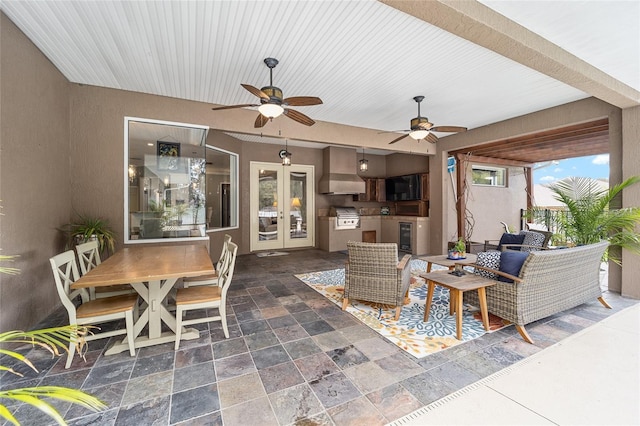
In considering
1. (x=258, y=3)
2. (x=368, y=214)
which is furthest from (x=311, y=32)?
(x=368, y=214)

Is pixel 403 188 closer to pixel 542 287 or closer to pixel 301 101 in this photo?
pixel 542 287

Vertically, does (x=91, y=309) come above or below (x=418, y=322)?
above

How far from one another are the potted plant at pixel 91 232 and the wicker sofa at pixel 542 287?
4543mm

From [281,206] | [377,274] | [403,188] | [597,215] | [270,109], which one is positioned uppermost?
[270,109]

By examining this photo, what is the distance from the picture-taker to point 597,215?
3.71 metres

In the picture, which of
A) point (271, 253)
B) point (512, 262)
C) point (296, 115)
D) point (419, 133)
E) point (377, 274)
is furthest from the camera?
point (271, 253)

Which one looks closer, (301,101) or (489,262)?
(489,262)

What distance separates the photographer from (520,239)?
453cm

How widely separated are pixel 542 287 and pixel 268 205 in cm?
568

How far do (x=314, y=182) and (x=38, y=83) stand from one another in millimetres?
5400

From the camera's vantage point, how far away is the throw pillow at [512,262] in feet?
8.63

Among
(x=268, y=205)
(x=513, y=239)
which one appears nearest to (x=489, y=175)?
(x=513, y=239)

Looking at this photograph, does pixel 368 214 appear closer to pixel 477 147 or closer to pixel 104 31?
pixel 477 147

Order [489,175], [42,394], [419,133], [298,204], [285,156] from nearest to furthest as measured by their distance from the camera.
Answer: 1. [42,394]
2. [419,133]
3. [285,156]
4. [298,204]
5. [489,175]
